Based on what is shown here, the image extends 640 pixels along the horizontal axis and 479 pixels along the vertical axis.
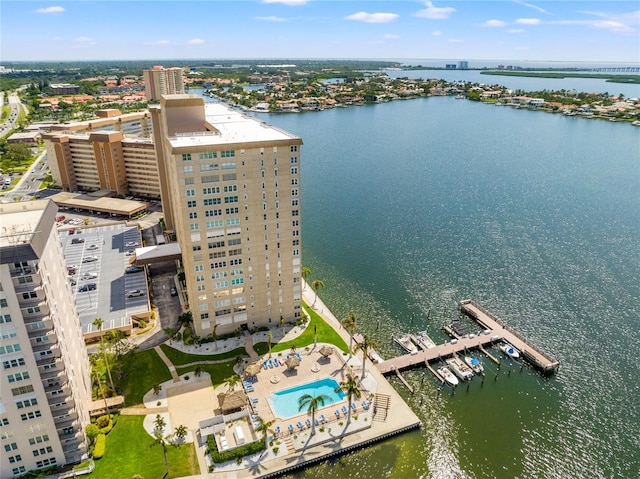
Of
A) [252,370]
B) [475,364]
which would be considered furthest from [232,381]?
[475,364]

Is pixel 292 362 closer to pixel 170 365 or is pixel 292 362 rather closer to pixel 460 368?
pixel 170 365

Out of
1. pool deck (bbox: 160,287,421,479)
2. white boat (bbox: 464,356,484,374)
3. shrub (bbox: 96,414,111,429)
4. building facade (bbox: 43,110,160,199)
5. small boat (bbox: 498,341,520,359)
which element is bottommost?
white boat (bbox: 464,356,484,374)

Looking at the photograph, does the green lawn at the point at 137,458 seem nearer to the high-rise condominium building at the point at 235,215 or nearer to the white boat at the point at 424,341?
the high-rise condominium building at the point at 235,215

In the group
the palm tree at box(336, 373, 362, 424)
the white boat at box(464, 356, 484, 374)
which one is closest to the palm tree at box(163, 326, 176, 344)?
the palm tree at box(336, 373, 362, 424)

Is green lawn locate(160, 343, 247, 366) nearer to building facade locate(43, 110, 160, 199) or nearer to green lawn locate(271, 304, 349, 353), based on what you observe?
green lawn locate(271, 304, 349, 353)

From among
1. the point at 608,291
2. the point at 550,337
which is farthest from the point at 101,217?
the point at 608,291

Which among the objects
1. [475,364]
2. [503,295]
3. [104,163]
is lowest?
[475,364]
